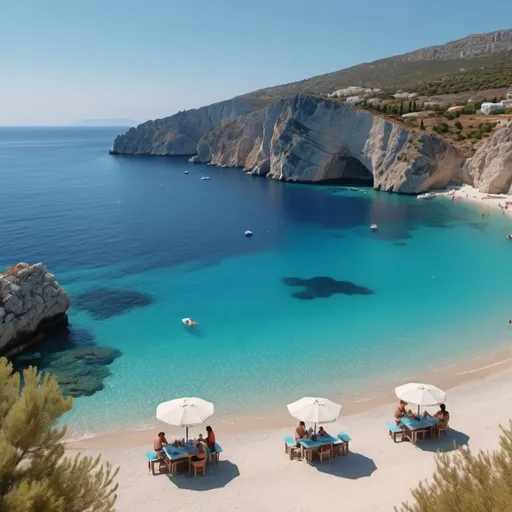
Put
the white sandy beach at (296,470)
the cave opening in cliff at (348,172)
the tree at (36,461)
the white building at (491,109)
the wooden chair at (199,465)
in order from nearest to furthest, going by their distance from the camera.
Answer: the tree at (36,461) → the white sandy beach at (296,470) → the wooden chair at (199,465) → the cave opening in cliff at (348,172) → the white building at (491,109)

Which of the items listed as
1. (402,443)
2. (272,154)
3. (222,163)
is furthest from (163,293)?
(222,163)

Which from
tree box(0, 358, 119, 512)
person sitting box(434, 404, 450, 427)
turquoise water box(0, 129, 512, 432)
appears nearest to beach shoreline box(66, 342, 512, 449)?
turquoise water box(0, 129, 512, 432)

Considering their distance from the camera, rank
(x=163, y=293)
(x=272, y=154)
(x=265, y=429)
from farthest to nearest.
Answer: (x=272, y=154) → (x=163, y=293) → (x=265, y=429)

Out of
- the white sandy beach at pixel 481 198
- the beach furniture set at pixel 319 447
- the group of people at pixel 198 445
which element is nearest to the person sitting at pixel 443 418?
the beach furniture set at pixel 319 447

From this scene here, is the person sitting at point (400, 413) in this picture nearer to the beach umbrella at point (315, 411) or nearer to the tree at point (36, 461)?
the beach umbrella at point (315, 411)

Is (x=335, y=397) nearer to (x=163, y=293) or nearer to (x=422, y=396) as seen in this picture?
(x=422, y=396)

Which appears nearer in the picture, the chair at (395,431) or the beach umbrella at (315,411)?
the beach umbrella at (315,411)

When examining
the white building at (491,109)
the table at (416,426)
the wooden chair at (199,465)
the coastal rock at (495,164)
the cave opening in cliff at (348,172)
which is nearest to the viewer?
the wooden chair at (199,465)
